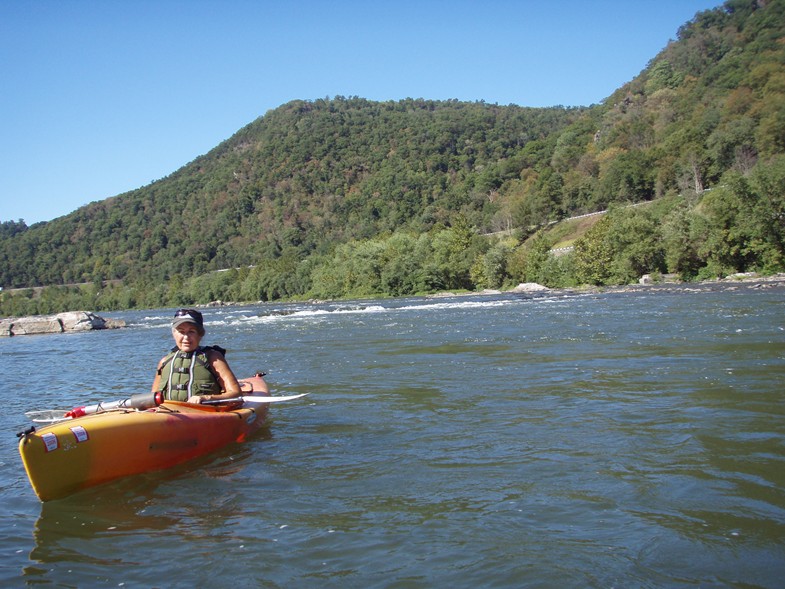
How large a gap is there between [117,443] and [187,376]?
1.55 metres

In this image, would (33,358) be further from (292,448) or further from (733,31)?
(733,31)

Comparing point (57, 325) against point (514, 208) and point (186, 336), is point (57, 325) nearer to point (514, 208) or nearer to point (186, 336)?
point (186, 336)

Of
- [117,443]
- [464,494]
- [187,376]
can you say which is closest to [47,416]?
[187,376]

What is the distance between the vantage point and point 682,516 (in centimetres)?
489

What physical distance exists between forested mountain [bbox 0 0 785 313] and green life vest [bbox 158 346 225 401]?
4523 cm

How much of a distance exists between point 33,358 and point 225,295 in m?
98.1

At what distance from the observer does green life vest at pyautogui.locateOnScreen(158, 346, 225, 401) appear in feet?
25.5

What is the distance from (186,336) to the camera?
750 cm

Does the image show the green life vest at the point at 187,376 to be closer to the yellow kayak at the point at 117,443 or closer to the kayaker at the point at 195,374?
the kayaker at the point at 195,374

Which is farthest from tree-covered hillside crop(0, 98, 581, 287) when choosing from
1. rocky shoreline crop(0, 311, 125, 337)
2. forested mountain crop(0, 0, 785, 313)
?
rocky shoreline crop(0, 311, 125, 337)

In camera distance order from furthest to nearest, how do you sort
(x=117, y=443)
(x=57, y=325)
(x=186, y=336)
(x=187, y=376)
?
(x=57, y=325) → (x=187, y=376) → (x=186, y=336) → (x=117, y=443)

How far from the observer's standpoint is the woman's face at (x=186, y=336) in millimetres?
7430

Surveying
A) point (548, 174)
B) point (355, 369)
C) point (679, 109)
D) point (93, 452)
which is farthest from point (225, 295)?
point (93, 452)

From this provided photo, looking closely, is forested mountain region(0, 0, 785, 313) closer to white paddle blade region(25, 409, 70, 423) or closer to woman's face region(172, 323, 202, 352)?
woman's face region(172, 323, 202, 352)
